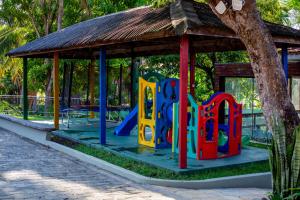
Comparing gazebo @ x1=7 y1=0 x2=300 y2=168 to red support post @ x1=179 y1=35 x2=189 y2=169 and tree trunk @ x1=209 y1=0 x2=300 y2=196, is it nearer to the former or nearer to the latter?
red support post @ x1=179 y1=35 x2=189 y2=169

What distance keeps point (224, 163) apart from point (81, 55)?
9553 mm

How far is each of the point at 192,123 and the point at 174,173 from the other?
177 centimetres

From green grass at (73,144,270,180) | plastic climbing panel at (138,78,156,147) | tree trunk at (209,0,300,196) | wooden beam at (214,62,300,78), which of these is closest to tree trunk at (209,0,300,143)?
tree trunk at (209,0,300,196)

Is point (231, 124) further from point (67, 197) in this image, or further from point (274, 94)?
point (67, 197)

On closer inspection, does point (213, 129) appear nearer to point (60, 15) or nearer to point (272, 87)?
point (272, 87)

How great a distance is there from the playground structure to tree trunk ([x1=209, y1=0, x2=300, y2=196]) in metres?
2.92

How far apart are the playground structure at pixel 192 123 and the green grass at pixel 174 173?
0.86 metres

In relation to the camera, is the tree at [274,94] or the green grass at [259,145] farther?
the green grass at [259,145]

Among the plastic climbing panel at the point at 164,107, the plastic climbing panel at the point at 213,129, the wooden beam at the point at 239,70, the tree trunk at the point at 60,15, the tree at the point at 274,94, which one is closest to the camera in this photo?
the tree at the point at 274,94

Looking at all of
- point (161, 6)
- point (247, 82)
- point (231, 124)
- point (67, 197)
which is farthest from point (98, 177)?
point (247, 82)

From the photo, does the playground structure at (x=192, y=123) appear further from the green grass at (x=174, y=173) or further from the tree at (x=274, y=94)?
the tree at (x=274, y=94)

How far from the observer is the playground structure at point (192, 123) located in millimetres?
9680

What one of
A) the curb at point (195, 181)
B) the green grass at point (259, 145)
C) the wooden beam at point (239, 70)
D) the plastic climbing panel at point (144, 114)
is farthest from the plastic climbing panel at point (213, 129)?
the wooden beam at point (239, 70)

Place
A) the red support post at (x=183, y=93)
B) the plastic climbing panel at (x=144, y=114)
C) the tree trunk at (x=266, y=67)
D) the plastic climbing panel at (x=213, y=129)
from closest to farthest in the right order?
the tree trunk at (x=266, y=67) → the red support post at (x=183, y=93) → the plastic climbing panel at (x=213, y=129) → the plastic climbing panel at (x=144, y=114)
